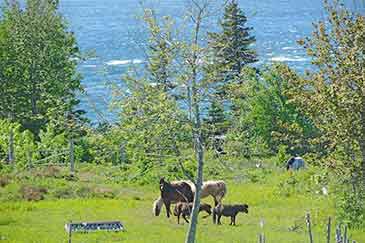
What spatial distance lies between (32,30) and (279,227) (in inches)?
1055

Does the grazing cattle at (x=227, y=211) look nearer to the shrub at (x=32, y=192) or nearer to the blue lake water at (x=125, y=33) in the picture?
the shrub at (x=32, y=192)

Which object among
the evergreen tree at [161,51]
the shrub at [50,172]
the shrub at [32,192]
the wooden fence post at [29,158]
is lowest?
the shrub at [32,192]

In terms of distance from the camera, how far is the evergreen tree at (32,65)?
47.1m

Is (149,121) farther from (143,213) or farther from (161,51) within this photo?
(143,213)

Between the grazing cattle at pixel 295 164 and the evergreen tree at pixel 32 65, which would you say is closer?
the grazing cattle at pixel 295 164

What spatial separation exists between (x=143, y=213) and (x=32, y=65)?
72.3 feet

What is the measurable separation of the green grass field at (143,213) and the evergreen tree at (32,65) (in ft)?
41.1

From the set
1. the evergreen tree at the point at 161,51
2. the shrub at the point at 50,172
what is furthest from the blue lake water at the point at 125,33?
the evergreen tree at the point at 161,51

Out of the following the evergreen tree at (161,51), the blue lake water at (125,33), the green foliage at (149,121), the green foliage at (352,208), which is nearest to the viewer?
the green foliage at (149,121)

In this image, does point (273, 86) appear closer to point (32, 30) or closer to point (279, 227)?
point (32, 30)

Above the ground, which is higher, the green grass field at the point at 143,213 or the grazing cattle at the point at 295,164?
the grazing cattle at the point at 295,164

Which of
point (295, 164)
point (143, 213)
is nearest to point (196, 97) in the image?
point (143, 213)

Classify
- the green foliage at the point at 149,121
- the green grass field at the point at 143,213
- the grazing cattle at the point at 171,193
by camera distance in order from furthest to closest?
the grazing cattle at the point at 171,193 < the green grass field at the point at 143,213 < the green foliage at the point at 149,121

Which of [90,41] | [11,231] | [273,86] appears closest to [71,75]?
[273,86]
